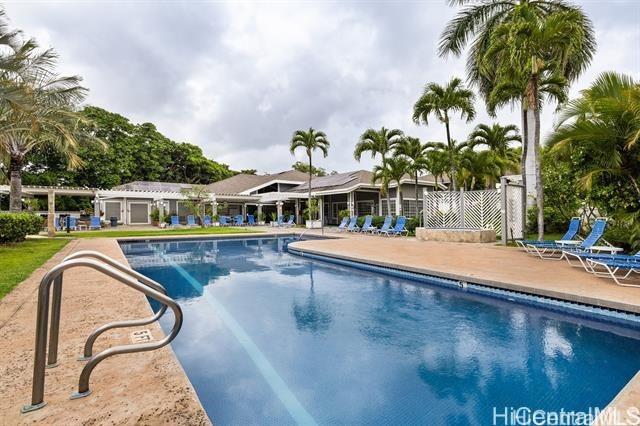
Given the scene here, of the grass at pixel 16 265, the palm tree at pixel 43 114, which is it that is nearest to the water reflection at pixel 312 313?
the grass at pixel 16 265

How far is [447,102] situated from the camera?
52.5 ft

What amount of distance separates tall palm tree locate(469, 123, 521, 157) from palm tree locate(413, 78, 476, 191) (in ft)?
18.4

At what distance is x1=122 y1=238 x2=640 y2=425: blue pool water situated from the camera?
3.11 metres

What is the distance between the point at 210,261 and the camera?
11.8m

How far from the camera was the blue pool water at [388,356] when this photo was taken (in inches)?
122

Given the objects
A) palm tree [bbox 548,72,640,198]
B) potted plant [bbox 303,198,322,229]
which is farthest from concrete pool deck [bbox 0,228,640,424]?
potted plant [bbox 303,198,322,229]

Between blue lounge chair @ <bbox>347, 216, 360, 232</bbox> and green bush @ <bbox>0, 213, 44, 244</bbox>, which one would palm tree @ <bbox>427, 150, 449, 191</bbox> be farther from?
green bush @ <bbox>0, 213, 44, 244</bbox>

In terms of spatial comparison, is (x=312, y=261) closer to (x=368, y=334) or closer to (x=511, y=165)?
(x=368, y=334)

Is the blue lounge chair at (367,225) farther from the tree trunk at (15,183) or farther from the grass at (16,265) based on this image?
the tree trunk at (15,183)

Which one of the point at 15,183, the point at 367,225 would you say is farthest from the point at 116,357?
the point at 367,225

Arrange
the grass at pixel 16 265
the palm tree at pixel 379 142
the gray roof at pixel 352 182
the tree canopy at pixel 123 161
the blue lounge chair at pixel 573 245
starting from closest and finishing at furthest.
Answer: the grass at pixel 16 265, the blue lounge chair at pixel 573 245, the palm tree at pixel 379 142, the gray roof at pixel 352 182, the tree canopy at pixel 123 161

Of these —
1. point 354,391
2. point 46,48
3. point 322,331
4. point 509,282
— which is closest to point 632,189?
point 509,282

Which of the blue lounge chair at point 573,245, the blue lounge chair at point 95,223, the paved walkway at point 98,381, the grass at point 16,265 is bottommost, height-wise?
the paved walkway at point 98,381

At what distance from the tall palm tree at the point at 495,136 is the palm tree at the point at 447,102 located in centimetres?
561
